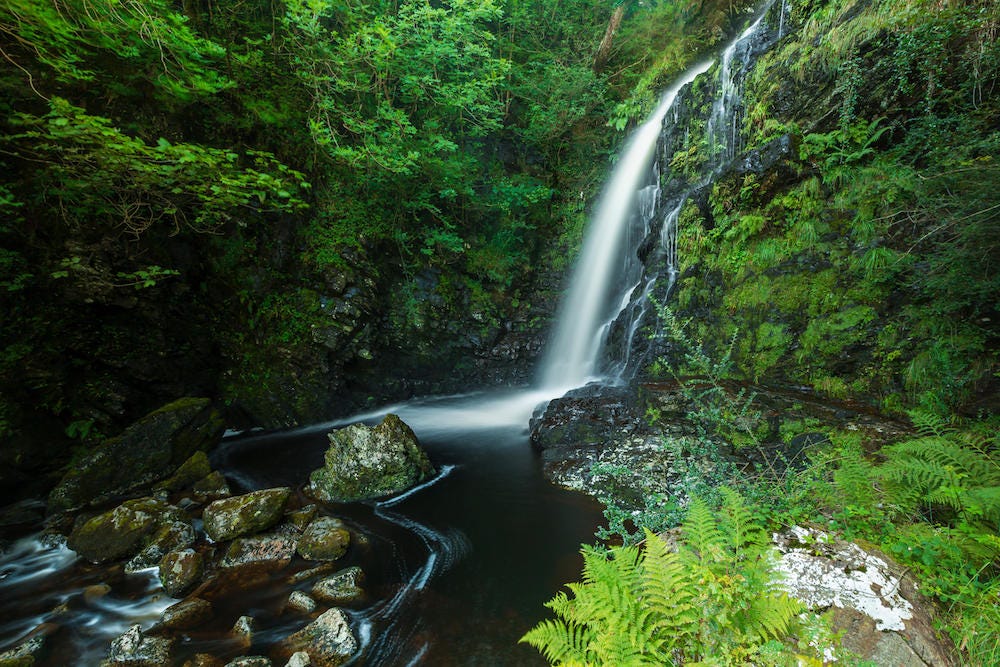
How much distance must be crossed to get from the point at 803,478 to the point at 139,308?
1032cm

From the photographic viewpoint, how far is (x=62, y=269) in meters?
6.12

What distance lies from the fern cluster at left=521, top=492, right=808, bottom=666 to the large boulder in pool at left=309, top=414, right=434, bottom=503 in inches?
178

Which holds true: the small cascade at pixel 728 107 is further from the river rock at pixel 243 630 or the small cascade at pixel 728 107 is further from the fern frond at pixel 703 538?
the river rock at pixel 243 630

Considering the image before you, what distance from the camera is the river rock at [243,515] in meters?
4.90


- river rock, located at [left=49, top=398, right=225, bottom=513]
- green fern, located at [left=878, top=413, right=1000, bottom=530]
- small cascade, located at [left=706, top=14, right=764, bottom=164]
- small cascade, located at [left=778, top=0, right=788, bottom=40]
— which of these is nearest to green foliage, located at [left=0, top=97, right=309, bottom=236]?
river rock, located at [left=49, top=398, right=225, bottom=513]

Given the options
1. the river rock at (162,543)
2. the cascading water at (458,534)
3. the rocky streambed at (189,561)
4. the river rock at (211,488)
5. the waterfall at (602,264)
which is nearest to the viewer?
the rocky streambed at (189,561)

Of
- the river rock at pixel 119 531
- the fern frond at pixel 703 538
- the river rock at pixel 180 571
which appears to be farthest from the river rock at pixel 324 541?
the fern frond at pixel 703 538

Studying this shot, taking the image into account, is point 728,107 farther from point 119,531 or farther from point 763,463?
point 119,531

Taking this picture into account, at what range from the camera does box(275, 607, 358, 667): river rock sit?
341 centimetres

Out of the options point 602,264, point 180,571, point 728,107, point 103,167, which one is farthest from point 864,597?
point 602,264

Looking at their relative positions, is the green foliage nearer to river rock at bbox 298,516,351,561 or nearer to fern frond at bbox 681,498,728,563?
river rock at bbox 298,516,351,561

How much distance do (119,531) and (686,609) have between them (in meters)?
6.24

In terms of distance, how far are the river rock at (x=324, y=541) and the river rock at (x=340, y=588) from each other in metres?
0.39

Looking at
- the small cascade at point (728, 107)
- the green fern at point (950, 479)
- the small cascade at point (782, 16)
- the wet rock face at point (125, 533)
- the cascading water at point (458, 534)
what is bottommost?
the cascading water at point (458, 534)
